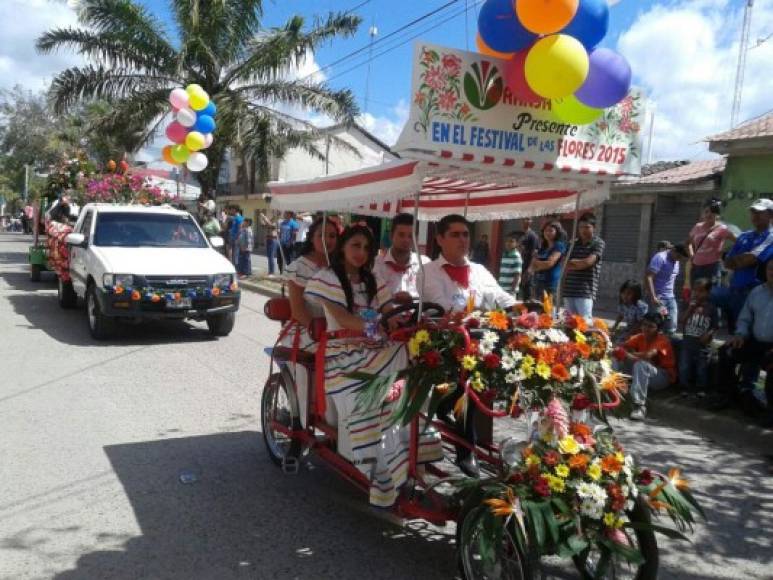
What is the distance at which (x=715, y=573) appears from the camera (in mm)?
3701

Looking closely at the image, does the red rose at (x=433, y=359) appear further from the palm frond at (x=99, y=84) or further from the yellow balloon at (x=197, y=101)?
the palm frond at (x=99, y=84)

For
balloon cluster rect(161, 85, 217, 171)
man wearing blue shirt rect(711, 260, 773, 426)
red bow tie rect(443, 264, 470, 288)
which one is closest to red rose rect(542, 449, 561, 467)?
red bow tie rect(443, 264, 470, 288)

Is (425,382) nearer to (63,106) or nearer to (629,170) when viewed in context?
(629,170)

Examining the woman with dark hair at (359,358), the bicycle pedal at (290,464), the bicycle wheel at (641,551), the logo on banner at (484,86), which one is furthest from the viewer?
the bicycle pedal at (290,464)

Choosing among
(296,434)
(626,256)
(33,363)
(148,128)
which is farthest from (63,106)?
(296,434)

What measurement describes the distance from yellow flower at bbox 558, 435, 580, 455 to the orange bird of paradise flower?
0.30 metres

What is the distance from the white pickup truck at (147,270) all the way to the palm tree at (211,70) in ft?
27.1

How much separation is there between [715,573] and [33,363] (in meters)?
7.09

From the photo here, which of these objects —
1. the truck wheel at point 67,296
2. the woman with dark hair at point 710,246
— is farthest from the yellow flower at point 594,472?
the truck wheel at point 67,296

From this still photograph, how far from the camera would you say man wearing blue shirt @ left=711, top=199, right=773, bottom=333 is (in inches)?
278

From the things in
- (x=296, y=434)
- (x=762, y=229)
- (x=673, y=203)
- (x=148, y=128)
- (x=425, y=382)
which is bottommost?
(x=296, y=434)

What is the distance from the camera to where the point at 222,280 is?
30.7 ft

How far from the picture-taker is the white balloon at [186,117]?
1339 centimetres

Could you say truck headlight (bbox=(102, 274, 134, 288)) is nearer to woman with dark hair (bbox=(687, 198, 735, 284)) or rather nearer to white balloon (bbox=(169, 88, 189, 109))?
white balloon (bbox=(169, 88, 189, 109))
